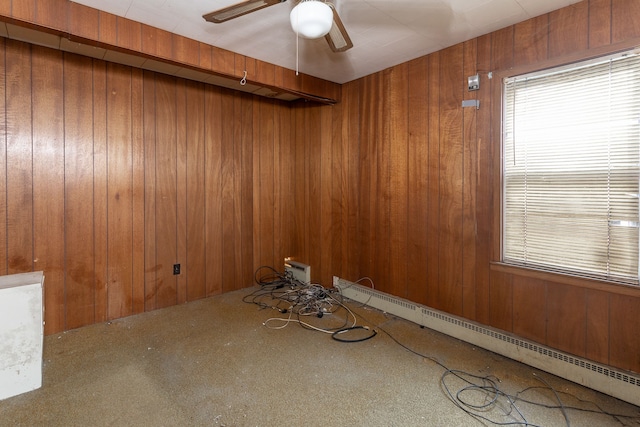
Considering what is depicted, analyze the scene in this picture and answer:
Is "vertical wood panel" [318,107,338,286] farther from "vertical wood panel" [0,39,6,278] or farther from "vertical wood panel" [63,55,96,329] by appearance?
"vertical wood panel" [0,39,6,278]

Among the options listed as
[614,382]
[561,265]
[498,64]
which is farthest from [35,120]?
[614,382]

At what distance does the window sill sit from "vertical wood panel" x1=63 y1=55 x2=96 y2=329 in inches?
127

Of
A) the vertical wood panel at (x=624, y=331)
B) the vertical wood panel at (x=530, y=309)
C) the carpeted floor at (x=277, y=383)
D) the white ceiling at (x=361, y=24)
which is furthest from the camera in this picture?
the vertical wood panel at (x=530, y=309)

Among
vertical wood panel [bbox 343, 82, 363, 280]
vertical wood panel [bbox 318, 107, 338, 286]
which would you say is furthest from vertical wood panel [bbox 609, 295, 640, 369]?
vertical wood panel [bbox 318, 107, 338, 286]

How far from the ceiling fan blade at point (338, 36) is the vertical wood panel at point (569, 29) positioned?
1.30 m

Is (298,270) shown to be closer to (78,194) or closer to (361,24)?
(78,194)

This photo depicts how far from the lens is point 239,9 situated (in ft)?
5.27

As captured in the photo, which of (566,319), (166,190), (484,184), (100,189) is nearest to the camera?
(566,319)

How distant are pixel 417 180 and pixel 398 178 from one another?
202 millimetres

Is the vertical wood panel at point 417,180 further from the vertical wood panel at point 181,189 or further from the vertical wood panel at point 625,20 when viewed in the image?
the vertical wood panel at point 181,189

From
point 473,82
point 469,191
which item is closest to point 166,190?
point 469,191

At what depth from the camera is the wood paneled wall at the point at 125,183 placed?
7.76 feet

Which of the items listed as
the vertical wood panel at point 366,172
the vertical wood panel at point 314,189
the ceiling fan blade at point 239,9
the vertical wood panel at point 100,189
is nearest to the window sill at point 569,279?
the vertical wood panel at point 366,172

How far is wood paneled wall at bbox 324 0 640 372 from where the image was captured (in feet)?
6.07
